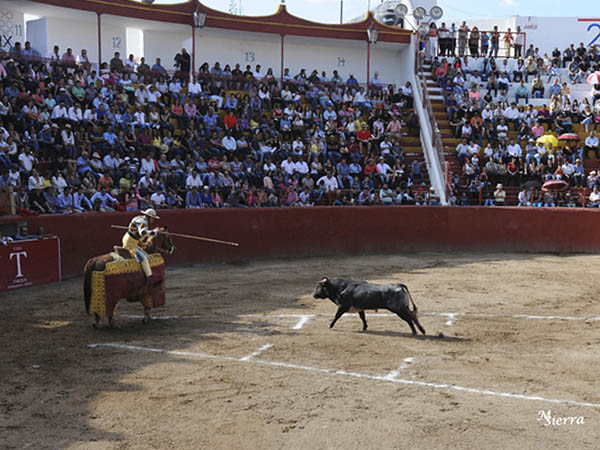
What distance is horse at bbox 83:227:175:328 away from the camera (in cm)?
1121

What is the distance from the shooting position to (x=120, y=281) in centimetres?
1128

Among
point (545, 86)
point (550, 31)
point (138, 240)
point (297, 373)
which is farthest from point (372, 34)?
point (297, 373)

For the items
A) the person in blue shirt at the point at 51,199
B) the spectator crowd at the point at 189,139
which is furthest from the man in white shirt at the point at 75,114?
the person in blue shirt at the point at 51,199

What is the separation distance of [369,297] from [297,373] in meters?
2.30

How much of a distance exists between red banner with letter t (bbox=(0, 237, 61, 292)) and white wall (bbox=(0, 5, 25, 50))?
13.7m

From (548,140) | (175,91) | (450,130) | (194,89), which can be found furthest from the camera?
(450,130)

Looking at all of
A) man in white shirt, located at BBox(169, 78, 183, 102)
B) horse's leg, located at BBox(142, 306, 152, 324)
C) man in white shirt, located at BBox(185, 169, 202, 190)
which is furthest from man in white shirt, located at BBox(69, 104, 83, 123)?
horse's leg, located at BBox(142, 306, 152, 324)

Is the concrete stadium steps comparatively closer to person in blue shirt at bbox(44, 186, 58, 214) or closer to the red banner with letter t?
person in blue shirt at bbox(44, 186, 58, 214)

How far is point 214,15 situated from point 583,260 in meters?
17.5

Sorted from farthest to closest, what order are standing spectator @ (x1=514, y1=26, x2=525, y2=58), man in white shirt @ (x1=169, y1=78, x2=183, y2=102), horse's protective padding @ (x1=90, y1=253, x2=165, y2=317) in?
standing spectator @ (x1=514, y1=26, x2=525, y2=58) → man in white shirt @ (x1=169, y1=78, x2=183, y2=102) → horse's protective padding @ (x1=90, y1=253, x2=165, y2=317)

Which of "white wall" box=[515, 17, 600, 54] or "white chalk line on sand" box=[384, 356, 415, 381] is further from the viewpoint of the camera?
"white wall" box=[515, 17, 600, 54]

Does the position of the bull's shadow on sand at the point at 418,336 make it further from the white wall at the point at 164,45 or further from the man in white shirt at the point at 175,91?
the white wall at the point at 164,45

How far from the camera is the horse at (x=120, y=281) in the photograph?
11.2m

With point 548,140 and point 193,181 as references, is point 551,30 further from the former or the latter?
point 193,181
